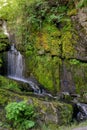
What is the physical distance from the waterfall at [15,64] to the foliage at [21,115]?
17.0ft

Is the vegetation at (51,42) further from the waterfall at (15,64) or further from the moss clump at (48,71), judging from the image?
the waterfall at (15,64)

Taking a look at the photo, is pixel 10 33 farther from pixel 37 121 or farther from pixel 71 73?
pixel 37 121

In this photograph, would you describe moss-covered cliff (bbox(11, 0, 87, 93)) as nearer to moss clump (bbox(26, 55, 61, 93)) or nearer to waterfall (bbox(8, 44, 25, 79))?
moss clump (bbox(26, 55, 61, 93))

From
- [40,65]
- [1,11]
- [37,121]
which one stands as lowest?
[37,121]

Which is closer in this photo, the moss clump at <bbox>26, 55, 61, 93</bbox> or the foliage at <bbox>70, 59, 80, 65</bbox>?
the foliage at <bbox>70, 59, 80, 65</bbox>

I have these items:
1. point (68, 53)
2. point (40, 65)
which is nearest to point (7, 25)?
point (40, 65)

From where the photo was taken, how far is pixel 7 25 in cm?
1502

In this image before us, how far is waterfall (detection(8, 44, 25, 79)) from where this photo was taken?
42.7 ft

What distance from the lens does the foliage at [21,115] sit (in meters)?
7.49

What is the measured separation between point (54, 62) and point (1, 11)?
5511 mm

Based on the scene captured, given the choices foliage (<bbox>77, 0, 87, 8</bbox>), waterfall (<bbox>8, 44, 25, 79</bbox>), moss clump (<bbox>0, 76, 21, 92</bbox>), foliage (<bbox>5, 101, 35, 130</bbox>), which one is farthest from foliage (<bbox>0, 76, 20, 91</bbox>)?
foliage (<bbox>77, 0, 87, 8</bbox>)

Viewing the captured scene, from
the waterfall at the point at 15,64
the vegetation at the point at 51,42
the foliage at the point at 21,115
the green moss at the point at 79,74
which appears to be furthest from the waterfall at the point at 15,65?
the foliage at the point at 21,115

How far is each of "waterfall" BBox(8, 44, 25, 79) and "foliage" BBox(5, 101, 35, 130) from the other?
17.0 ft

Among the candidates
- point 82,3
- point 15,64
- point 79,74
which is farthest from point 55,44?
point 15,64
